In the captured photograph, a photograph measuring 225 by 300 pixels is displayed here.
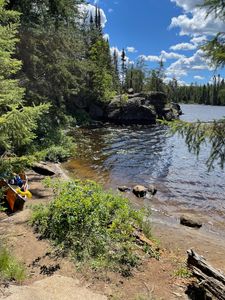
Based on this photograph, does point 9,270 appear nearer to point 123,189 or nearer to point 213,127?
point 213,127

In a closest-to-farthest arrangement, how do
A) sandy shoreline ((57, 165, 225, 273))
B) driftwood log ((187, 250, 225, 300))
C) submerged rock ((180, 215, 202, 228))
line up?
1. driftwood log ((187, 250, 225, 300))
2. sandy shoreline ((57, 165, 225, 273))
3. submerged rock ((180, 215, 202, 228))

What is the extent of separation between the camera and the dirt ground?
628 centimetres

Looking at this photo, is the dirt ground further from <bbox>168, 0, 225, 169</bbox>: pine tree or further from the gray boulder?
the gray boulder

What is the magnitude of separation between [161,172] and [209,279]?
13811 millimetres

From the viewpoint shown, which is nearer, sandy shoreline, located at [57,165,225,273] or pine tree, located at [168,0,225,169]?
pine tree, located at [168,0,225,169]

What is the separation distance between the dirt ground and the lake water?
172 inches

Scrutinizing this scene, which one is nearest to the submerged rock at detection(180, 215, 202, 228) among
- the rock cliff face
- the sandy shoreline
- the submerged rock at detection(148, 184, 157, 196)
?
the sandy shoreline

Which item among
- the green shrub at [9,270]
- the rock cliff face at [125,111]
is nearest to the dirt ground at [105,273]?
the green shrub at [9,270]

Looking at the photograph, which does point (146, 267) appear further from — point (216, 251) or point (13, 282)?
point (216, 251)

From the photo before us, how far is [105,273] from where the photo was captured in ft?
22.1

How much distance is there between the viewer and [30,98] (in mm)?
19719

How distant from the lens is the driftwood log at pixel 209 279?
6145 mm

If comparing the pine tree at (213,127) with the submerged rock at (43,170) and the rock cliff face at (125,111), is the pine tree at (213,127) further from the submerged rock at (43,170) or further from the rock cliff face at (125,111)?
the rock cliff face at (125,111)

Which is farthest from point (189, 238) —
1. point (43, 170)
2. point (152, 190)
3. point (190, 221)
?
point (43, 170)
